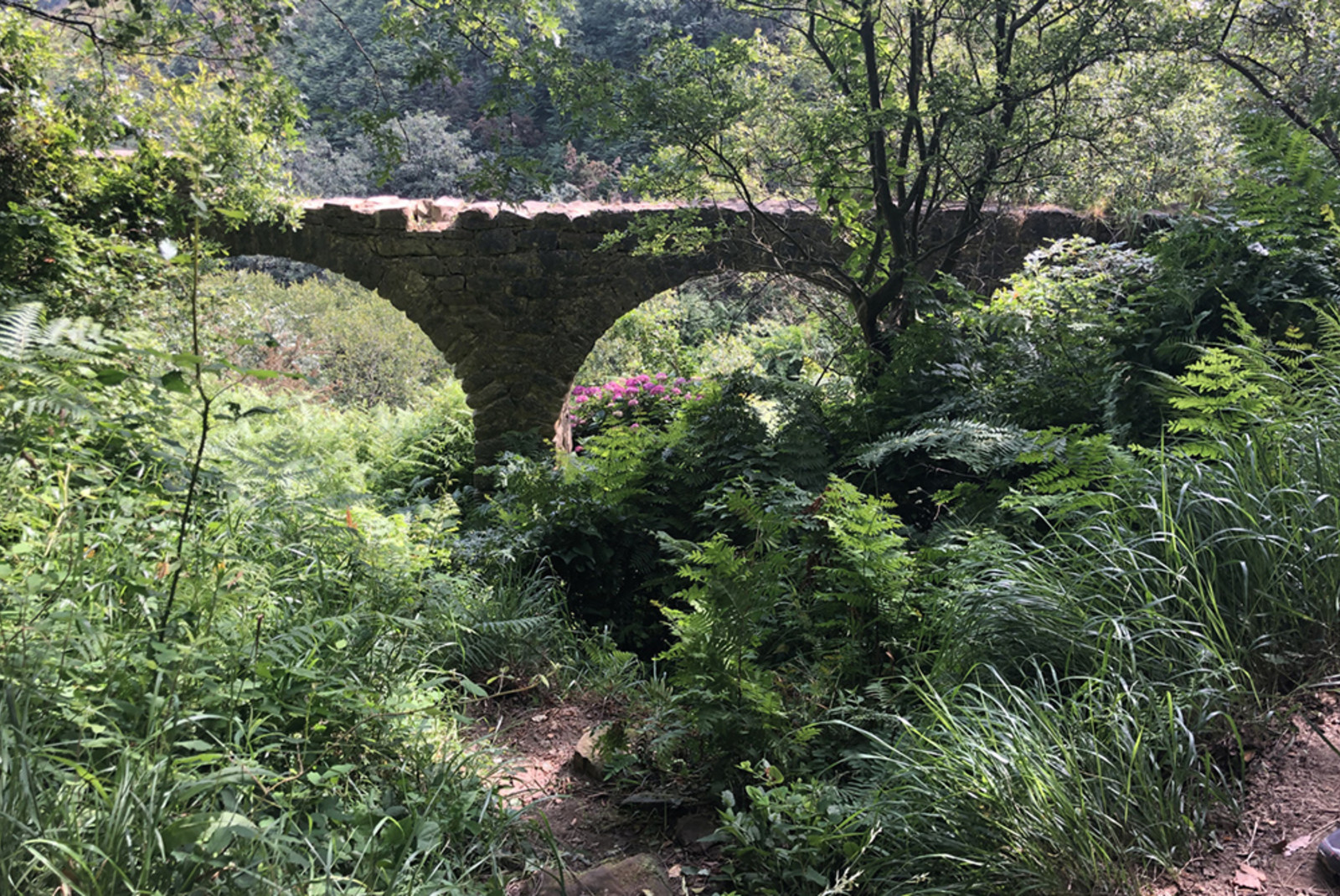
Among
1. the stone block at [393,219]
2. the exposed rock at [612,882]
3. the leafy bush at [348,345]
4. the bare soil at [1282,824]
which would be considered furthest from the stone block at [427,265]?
the bare soil at [1282,824]

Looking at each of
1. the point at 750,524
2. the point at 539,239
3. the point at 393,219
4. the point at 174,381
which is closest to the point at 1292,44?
the point at 539,239

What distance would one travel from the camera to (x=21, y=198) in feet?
18.2

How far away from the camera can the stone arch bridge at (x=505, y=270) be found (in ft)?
26.0

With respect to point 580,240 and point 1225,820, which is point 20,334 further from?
point 580,240

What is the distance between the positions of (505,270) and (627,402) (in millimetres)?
1772

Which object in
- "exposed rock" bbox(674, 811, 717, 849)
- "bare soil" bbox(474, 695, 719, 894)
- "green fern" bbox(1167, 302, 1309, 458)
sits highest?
"green fern" bbox(1167, 302, 1309, 458)

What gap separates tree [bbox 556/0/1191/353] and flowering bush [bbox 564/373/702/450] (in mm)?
1676

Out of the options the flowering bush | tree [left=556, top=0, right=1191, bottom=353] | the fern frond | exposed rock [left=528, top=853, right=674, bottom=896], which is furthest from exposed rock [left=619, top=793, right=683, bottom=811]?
the flowering bush

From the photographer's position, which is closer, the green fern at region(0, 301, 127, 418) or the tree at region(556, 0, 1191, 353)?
the green fern at region(0, 301, 127, 418)

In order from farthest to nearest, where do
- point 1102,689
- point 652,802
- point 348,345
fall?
point 348,345, point 652,802, point 1102,689

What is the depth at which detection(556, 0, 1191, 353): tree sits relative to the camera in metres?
4.44

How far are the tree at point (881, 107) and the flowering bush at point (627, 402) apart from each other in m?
1.68

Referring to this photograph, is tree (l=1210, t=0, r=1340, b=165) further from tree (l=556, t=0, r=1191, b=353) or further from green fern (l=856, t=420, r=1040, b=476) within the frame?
green fern (l=856, t=420, r=1040, b=476)

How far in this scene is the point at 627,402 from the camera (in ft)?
26.6
